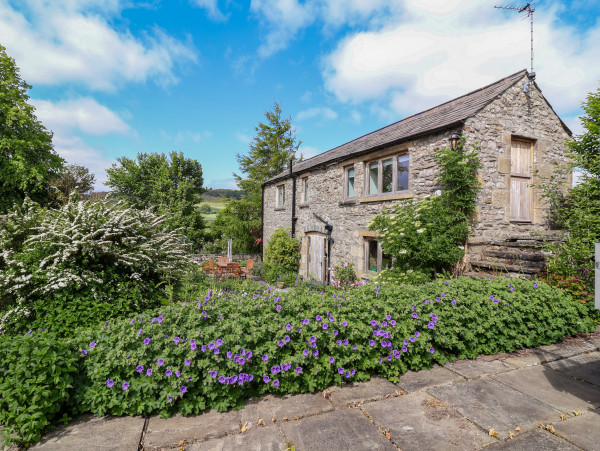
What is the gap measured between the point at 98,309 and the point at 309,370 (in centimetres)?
301

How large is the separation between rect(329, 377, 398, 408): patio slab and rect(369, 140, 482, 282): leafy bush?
12.8 feet

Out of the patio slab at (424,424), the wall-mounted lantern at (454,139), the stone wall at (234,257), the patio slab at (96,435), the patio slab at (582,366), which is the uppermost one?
the wall-mounted lantern at (454,139)

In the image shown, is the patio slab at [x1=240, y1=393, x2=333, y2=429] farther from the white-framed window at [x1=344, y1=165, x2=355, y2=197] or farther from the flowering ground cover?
the white-framed window at [x1=344, y1=165, x2=355, y2=197]

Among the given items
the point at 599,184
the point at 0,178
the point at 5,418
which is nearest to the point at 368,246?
the point at 599,184

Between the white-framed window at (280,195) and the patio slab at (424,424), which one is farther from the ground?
the white-framed window at (280,195)

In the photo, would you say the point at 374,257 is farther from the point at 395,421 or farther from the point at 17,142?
the point at 17,142

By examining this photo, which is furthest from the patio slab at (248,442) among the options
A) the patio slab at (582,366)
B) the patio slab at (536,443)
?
the patio slab at (582,366)

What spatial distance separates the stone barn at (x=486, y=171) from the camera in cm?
664

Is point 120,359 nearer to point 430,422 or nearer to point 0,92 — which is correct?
point 430,422

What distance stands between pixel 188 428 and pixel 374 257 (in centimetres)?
745

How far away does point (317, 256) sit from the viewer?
12.3 metres

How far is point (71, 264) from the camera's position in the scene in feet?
14.1

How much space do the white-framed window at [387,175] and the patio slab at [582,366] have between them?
5.04 metres

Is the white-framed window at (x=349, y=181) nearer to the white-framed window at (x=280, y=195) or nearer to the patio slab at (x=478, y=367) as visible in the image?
the white-framed window at (x=280, y=195)
